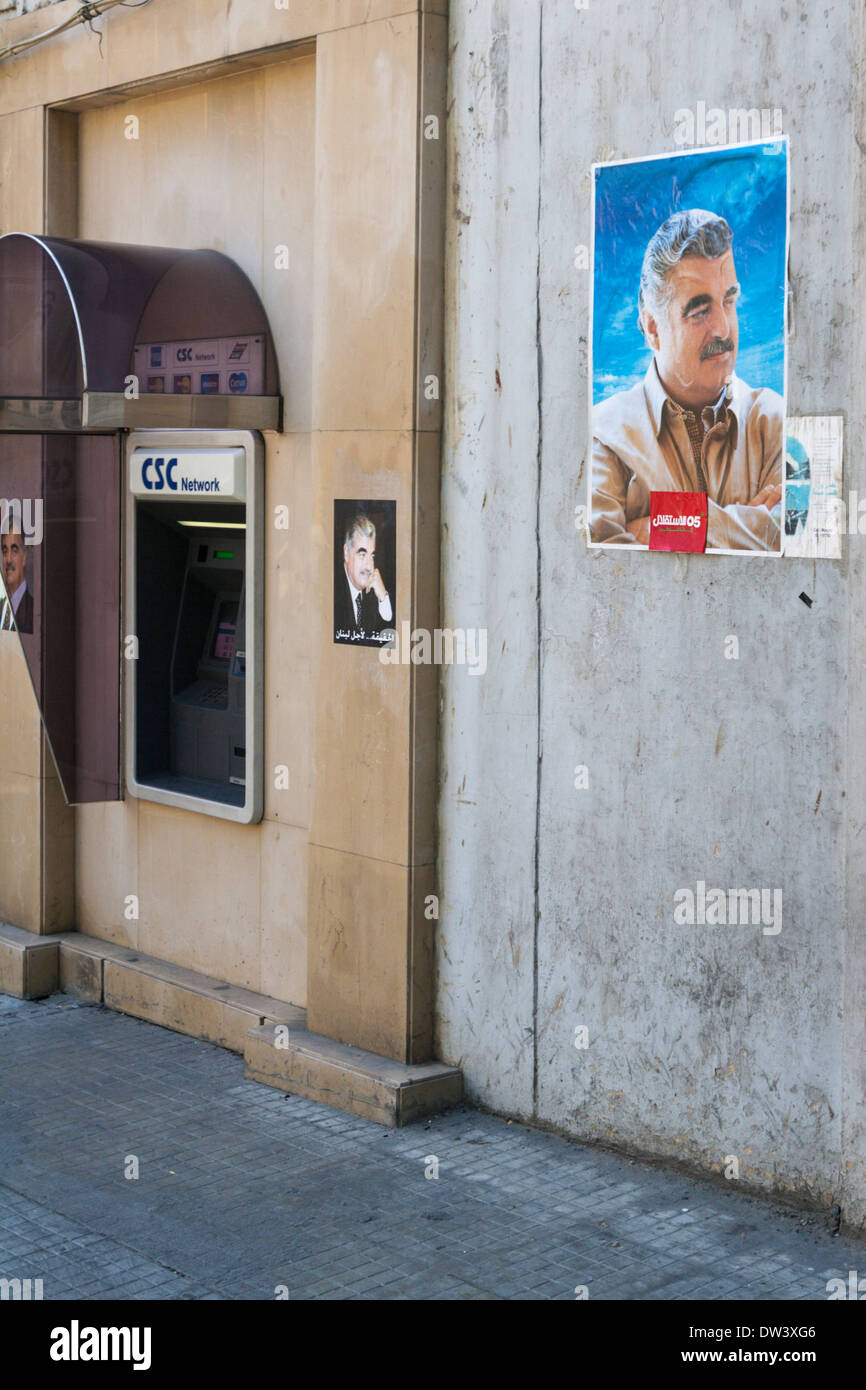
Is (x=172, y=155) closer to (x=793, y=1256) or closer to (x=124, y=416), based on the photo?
(x=124, y=416)

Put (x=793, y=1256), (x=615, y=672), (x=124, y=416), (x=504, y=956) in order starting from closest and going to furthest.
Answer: (x=793, y=1256) < (x=615, y=672) < (x=504, y=956) < (x=124, y=416)

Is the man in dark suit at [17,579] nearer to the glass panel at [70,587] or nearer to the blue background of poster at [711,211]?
the glass panel at [70,587]

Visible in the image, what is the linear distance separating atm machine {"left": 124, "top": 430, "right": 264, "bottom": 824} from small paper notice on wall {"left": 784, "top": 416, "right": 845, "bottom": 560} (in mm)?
2475

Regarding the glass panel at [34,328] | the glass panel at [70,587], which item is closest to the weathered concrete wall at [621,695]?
the glass panel at [34,328]

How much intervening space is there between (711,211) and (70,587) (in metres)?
3.77

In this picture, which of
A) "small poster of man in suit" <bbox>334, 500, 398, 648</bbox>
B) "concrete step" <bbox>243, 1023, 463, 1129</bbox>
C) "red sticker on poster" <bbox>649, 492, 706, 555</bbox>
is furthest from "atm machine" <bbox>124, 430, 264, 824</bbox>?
"red sticker on poster" <bbox>649, 492, 706, 555</bbox>

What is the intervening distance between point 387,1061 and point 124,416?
2588 millimetres

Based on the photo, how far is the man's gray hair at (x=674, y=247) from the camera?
4984 millimetres

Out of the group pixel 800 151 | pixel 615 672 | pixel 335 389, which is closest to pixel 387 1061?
pixel 615 672

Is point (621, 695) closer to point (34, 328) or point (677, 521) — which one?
point (677, 521)

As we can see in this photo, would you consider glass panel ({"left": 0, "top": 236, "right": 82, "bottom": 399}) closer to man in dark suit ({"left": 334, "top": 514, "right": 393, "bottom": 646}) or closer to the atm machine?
the atm machine

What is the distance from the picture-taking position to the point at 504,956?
5.79 metres

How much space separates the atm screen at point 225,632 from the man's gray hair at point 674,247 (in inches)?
101

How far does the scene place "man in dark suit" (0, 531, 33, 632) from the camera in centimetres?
773
